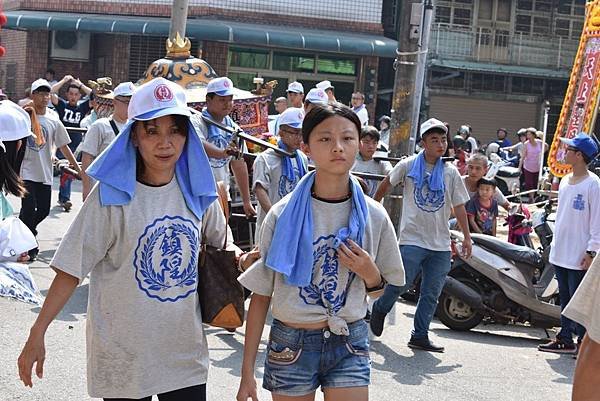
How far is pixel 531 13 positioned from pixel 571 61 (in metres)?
2.03

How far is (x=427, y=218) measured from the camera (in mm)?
7715

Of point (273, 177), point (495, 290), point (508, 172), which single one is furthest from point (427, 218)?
point (508, 172)

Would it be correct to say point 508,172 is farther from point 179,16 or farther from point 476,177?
Answer: point 476,177

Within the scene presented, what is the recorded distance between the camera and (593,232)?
25.3ft

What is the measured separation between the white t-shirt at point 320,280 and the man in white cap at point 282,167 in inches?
149

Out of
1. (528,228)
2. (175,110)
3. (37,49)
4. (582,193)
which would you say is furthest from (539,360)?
(37,49)

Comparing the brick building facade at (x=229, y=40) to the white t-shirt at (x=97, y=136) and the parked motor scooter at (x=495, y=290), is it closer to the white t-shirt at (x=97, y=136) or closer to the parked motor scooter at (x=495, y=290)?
the white t-shirt at (x=97, y=136)

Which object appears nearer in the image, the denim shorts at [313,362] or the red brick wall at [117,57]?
the denim shorts at [313,362]

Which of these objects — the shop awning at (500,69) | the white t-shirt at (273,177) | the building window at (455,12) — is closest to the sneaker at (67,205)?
the white t-shirt at (273,177)

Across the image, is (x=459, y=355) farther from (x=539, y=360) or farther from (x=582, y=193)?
(x=582, y=193)

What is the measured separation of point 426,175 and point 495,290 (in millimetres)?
1623

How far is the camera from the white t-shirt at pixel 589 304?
134 inches

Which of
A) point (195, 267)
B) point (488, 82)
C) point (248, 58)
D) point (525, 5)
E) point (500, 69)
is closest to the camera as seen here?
point (195, 267)

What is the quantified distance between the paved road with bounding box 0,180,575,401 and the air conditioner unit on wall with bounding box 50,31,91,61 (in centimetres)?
1894
